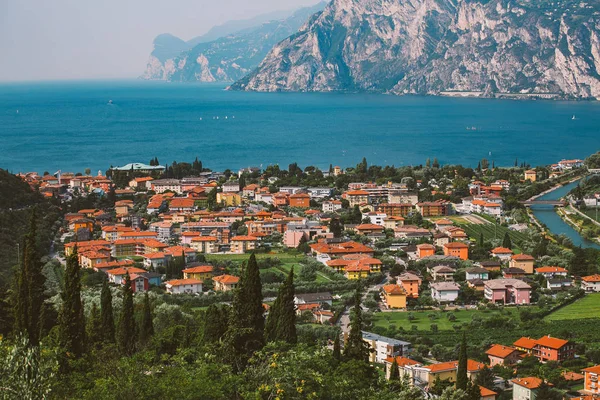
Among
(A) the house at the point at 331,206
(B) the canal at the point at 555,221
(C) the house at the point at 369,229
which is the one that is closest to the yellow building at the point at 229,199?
(A) the house at the point at 331,206

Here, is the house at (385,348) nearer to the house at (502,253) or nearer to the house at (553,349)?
the house at (553,349)

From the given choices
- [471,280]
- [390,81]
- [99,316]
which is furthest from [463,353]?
[390,81]

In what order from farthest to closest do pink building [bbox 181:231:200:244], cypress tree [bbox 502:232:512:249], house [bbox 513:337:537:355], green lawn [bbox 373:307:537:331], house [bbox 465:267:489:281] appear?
pink building [bbox 181:231:200:244] → cypress tree [bbox 502:232:512:249] → house [bbox 465:267:489:281] → green lawn [bbox 373:307:537:331] → house [bbox 513:337:537:355]

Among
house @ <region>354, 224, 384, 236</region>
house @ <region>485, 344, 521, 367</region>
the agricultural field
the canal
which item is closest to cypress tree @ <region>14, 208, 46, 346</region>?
house @ <region>485, 344, 521, 367</region>

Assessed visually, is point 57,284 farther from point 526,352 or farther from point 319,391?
point 319,391

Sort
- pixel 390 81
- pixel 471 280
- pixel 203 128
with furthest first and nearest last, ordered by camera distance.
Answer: pixel 390 81 → pixel 203 128 → pixel 471 280

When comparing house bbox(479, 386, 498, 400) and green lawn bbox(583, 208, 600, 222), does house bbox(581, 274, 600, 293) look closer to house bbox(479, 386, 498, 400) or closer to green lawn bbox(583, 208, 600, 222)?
house bbox(479, 386, 498, 400)
